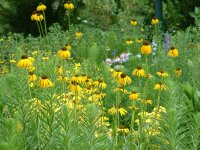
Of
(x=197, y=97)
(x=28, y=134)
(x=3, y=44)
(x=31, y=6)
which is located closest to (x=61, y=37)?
(x=3, y=44)

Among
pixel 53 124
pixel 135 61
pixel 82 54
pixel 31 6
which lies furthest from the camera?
pixel 31 6

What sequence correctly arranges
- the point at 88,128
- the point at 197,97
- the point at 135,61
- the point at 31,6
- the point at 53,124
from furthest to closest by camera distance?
1. the point at 31,6
2. the point at 135,61
3. the point at 197,97
4. the point at 53,124
5. the point at 88,128

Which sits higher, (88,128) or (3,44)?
(88,128)

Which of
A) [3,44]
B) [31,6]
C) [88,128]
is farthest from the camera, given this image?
[31,6]

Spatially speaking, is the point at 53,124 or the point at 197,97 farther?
the point at 197,97

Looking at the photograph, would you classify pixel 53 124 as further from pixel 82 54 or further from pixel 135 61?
pixel 82 54

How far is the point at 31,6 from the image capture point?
10.5 metres

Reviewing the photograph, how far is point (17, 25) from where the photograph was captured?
1064cm

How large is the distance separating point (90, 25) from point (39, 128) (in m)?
8.37

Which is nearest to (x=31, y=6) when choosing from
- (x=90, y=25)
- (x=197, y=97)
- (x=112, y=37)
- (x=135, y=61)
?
(x=90, y=25)

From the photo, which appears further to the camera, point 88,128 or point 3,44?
point 3,44

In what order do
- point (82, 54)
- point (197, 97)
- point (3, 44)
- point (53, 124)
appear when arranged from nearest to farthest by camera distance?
point (53, 124) < point (197, 97) < point (82, 54) < point (3, 44)

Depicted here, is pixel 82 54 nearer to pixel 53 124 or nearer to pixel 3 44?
pixel 3 44

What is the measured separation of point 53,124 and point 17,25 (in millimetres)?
8156
